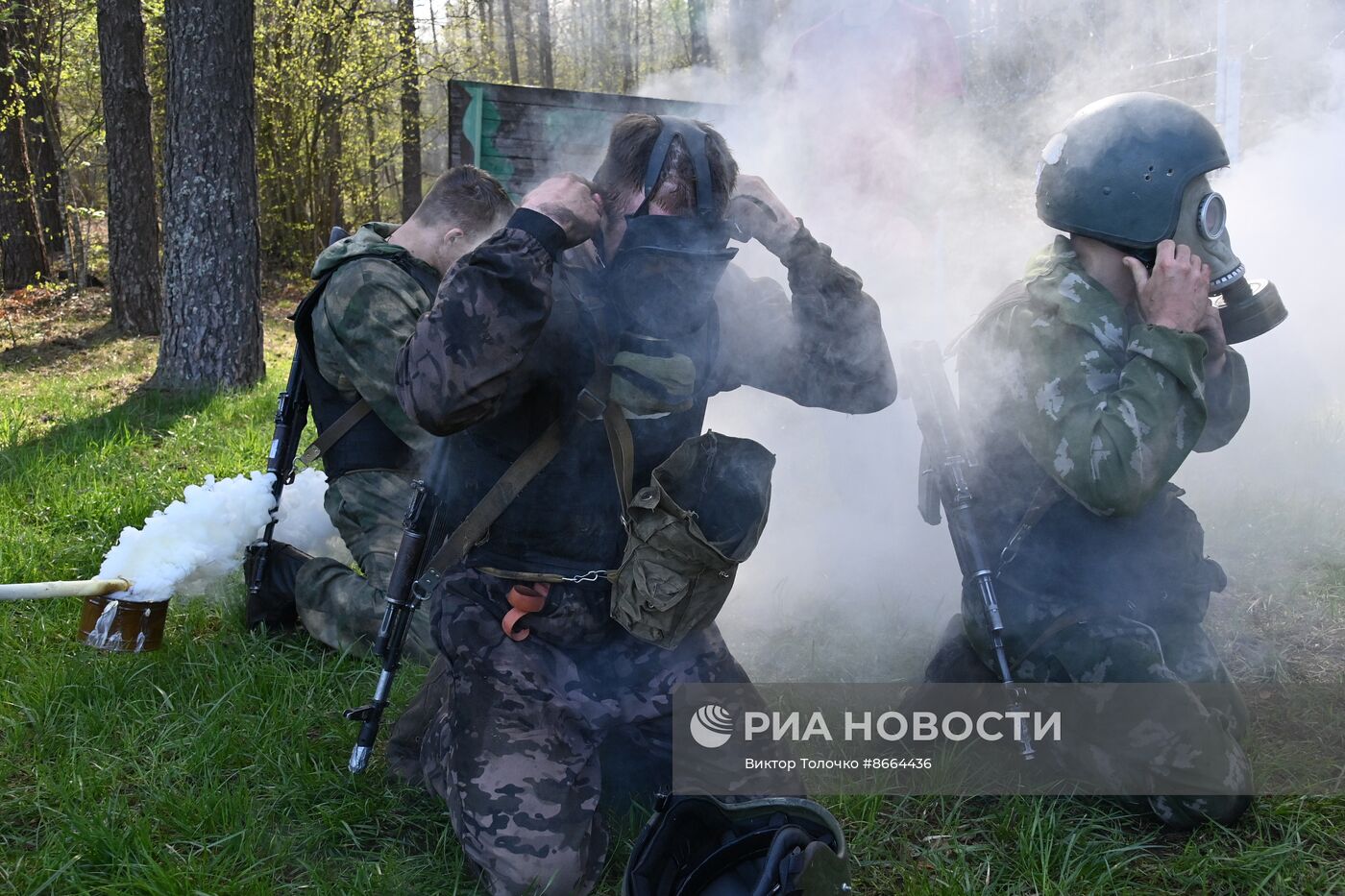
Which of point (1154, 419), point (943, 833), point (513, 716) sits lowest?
point (943, 833)

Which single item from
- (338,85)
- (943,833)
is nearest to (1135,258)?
(943,833)

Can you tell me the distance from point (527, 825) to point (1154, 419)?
1688 mm

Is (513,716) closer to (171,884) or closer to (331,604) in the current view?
(171,884)

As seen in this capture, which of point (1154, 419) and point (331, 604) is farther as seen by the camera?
point (331, 604)

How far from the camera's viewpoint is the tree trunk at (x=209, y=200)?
21.4 feet

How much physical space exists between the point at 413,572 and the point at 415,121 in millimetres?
14897

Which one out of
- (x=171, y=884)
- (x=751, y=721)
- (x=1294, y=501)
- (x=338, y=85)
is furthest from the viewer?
(x=338, y=85)

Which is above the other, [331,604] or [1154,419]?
[1154,419]

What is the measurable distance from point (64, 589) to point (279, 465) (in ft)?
2.79

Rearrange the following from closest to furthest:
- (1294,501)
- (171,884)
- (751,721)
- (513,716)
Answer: (171,884), (513,716), (751,721), (1294,501)

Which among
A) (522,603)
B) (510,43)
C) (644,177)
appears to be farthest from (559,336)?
(510,43)

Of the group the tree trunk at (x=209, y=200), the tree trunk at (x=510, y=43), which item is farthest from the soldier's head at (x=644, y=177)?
the tree trunk at (x=510, y=43)

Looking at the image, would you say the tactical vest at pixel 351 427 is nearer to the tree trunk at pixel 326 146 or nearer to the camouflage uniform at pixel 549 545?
the camouflage uniform at pixel 549 545

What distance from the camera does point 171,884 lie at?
2182 millimetres
